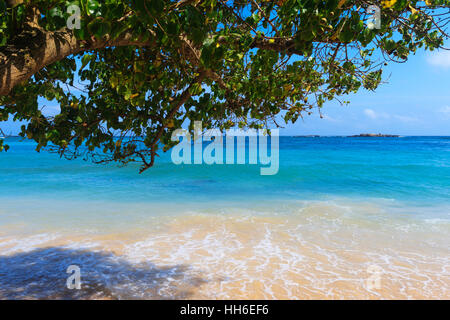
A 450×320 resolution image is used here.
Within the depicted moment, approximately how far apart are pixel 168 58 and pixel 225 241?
474 centimetres

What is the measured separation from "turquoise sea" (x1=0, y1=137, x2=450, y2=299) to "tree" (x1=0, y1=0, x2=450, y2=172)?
8.13ft

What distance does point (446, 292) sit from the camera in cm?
489

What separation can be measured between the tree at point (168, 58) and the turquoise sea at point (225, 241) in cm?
248

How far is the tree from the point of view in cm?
190

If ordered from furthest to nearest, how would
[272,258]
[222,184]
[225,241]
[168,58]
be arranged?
[222,184] < [225,241] < [272,258] < [168,58]

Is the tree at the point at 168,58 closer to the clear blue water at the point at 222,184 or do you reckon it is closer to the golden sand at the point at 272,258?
the golden sand at the point at 272,258

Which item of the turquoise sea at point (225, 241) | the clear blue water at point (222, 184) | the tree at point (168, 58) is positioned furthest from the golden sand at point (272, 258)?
the clear blue water at point (222, 184)

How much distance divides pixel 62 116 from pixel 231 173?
16898 mm

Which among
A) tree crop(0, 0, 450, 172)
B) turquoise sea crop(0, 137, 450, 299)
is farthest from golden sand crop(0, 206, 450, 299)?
tree crop(0, 0, 450, 172)

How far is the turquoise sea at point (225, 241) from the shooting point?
502cm

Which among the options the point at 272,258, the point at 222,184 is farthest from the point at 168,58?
the point at 222,184

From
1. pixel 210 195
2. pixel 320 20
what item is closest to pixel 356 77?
pixel 320 20

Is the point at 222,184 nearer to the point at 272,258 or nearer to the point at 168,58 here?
the point at 272,258

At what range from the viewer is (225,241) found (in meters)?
7.21
